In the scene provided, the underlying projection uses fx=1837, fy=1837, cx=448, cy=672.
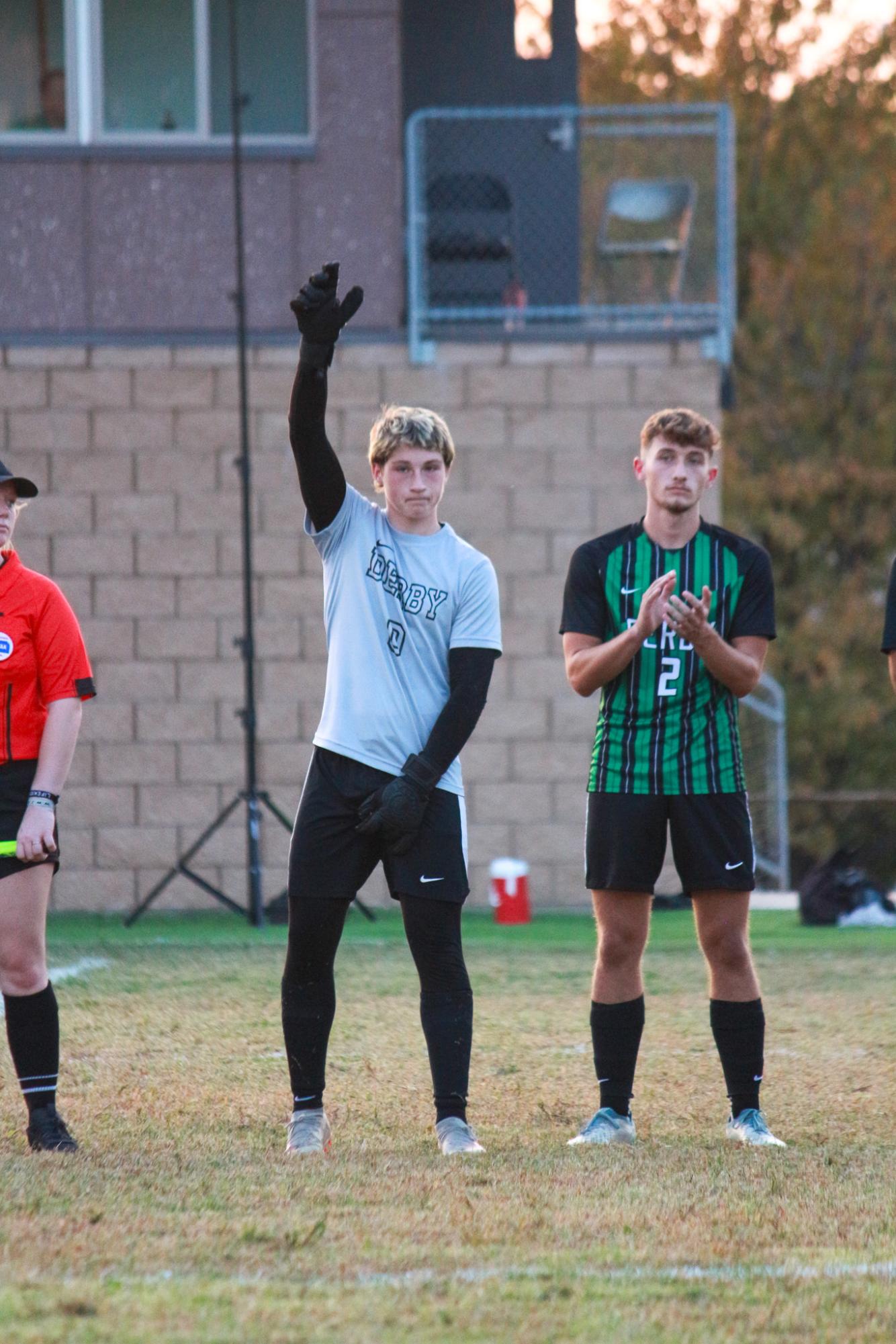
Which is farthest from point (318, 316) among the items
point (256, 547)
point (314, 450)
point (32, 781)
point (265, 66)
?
point (265, 66)

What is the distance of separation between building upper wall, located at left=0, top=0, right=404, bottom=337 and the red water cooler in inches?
153

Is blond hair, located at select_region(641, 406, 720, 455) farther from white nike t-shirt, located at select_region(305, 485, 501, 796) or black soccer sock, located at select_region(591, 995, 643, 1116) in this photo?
black soccer sock, located at select_region(591, 995, 643, 1116)

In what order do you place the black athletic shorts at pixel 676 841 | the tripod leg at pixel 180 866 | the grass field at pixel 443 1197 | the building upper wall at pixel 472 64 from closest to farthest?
the grass field at pixel 443 1197 < the black athletic shorts at pixel 676 841 < the tripod leg at pixel 180 866 < the building upper wall at pixel 472 64

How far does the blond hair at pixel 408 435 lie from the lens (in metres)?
4.42

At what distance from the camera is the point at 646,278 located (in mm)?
13320

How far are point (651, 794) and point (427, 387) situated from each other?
797cm

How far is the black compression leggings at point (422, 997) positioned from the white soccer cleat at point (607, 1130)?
12.4 inches

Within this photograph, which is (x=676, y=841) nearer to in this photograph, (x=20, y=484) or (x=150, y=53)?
→ (x=20, y=484)

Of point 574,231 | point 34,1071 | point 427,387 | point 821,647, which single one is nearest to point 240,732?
point 427,387

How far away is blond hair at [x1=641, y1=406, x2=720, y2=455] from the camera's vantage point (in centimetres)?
452

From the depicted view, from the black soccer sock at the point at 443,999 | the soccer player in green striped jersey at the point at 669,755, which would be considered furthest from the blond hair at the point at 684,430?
the black soccer sock at the point at 443,999

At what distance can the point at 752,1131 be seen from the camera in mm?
4496

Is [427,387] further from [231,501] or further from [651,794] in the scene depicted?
[651,794]

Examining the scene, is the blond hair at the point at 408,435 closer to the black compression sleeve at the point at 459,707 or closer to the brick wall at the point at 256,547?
the black compression sleeve at the point at 459,707
